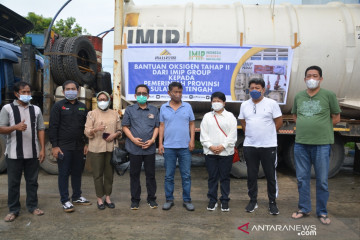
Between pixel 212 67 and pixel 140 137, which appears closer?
pixel 140 137

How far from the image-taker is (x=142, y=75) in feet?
20.2

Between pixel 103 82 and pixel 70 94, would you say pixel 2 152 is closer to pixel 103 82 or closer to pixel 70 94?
pixel 103 82

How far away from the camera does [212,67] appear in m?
6.04

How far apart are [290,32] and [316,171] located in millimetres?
3113

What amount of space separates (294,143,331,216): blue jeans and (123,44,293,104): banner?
222cm

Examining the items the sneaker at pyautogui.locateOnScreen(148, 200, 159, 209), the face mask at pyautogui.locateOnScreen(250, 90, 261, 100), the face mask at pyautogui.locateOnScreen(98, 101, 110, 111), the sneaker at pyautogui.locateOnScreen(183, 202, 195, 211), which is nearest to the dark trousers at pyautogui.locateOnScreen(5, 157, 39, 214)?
the face mask at pyautogui.locateOnScreen(98, 101, 110, 111)

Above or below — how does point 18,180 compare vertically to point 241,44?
below

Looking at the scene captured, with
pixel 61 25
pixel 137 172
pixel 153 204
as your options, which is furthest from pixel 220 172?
pixel 61 25

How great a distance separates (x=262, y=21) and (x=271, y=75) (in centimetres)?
107

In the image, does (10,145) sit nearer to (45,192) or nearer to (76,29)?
(45,192)

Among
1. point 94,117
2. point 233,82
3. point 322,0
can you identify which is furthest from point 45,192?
point 322,0

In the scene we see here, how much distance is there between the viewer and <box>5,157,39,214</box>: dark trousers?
4.01 metres

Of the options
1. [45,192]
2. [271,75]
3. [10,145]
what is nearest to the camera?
[10,145]

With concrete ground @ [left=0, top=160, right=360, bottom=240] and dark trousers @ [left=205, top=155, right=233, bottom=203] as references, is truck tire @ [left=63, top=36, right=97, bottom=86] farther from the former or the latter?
dark trousers @ [left=205, top=155, right=233, bottom=203]
